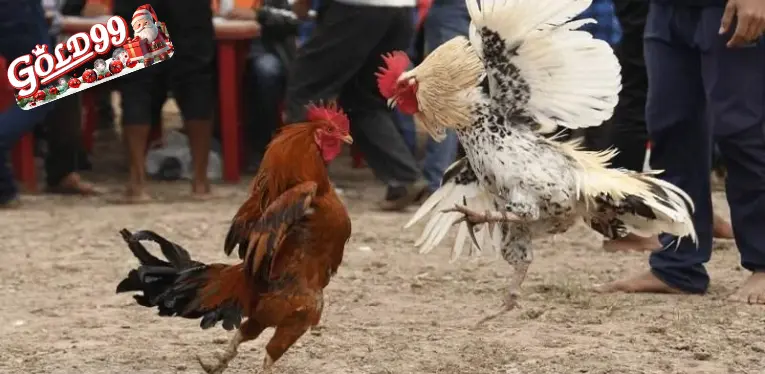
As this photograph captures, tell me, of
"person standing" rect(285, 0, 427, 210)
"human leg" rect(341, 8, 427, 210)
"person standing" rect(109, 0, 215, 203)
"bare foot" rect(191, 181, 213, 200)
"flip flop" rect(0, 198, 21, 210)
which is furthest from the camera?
"bare foot" rect(191, 181, 213, 200)

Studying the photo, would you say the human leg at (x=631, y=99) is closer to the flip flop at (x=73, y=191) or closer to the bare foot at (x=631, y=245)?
the bare foot at (x=631, y=245)

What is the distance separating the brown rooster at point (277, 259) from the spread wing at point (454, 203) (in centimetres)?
68

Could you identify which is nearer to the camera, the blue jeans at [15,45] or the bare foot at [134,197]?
the blue jeans at [15,45]

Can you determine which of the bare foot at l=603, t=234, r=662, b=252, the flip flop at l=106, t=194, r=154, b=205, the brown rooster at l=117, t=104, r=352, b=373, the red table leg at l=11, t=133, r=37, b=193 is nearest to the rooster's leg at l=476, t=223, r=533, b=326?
the brown rooster at l=117, t=104, r=352, b=373

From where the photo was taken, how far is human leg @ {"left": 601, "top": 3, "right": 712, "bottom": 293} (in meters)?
4.80

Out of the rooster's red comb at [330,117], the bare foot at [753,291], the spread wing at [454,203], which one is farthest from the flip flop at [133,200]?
the rooster's red comb at [330,117]

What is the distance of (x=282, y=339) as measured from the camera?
11.9 feet

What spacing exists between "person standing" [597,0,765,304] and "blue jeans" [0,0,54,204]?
3.84 meters

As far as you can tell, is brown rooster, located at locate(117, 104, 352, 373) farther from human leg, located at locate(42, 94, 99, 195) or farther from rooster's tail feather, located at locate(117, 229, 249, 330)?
human leg, located at locate(42, 94, 99, 195)

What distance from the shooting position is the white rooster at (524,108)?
3.92 m

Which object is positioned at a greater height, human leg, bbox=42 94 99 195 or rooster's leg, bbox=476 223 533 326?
rooster's leg, bbox=476 223 533 326

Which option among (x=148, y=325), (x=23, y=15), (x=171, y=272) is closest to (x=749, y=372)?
(x=171, y=272)

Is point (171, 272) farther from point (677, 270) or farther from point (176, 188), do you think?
point (176, 188)

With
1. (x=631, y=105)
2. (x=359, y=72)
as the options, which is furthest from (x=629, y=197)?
(x=359, y=72)
